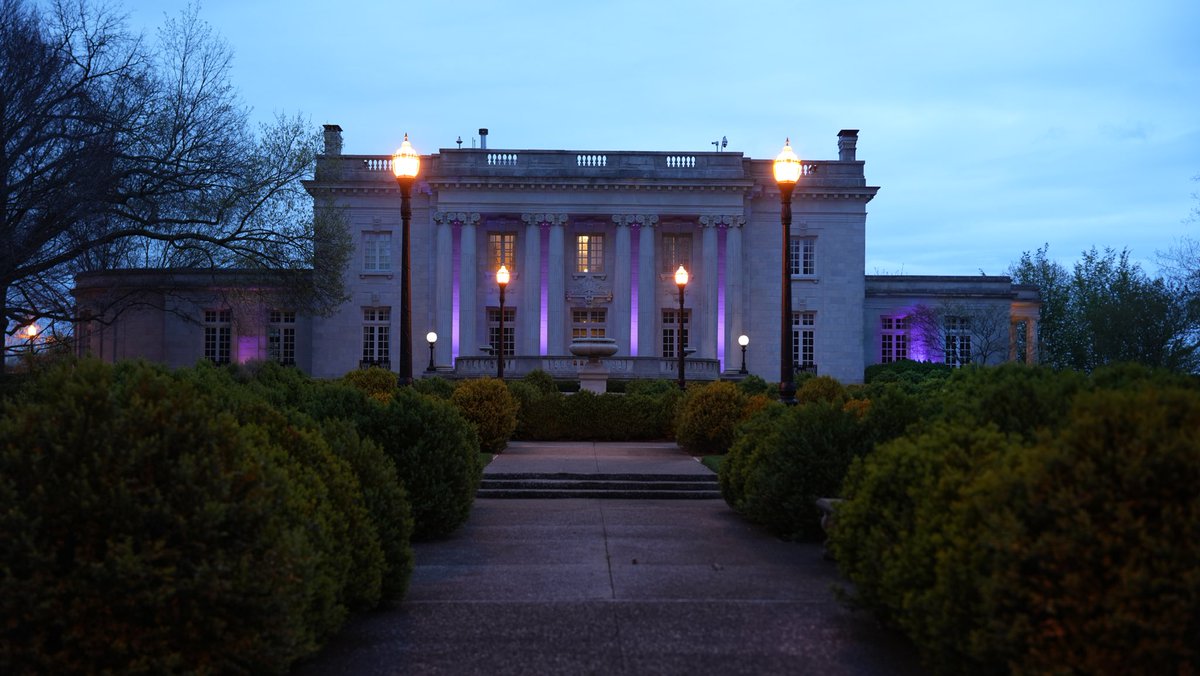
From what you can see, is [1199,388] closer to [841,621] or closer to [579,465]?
[841,621]

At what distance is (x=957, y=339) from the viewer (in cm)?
5259

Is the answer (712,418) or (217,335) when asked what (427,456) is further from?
(217,335)

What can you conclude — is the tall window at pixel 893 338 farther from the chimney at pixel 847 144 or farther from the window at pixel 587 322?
the window at pixel 587 322

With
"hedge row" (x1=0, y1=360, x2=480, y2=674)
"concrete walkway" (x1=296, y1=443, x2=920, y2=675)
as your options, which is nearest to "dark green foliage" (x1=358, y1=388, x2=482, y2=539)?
"concrete walkway" (x1=296, y1=443, x2=920, y2=675)

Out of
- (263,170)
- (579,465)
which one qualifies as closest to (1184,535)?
(579,465)

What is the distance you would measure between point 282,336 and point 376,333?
5028 millimetres

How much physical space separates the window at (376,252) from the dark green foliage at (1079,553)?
49067 millimetres

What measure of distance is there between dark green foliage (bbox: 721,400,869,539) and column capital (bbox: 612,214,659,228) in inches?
1579

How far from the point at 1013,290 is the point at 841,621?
50.9 meters

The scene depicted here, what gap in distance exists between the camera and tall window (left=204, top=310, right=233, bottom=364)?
169 ft

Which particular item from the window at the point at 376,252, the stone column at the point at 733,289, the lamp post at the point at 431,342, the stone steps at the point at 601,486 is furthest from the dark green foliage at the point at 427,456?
the window at the point at 376,252

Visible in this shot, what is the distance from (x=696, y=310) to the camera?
52281 millimetres

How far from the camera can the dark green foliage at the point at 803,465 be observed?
1048 cm

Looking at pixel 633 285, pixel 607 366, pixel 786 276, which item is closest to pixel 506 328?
pixel 633 285
